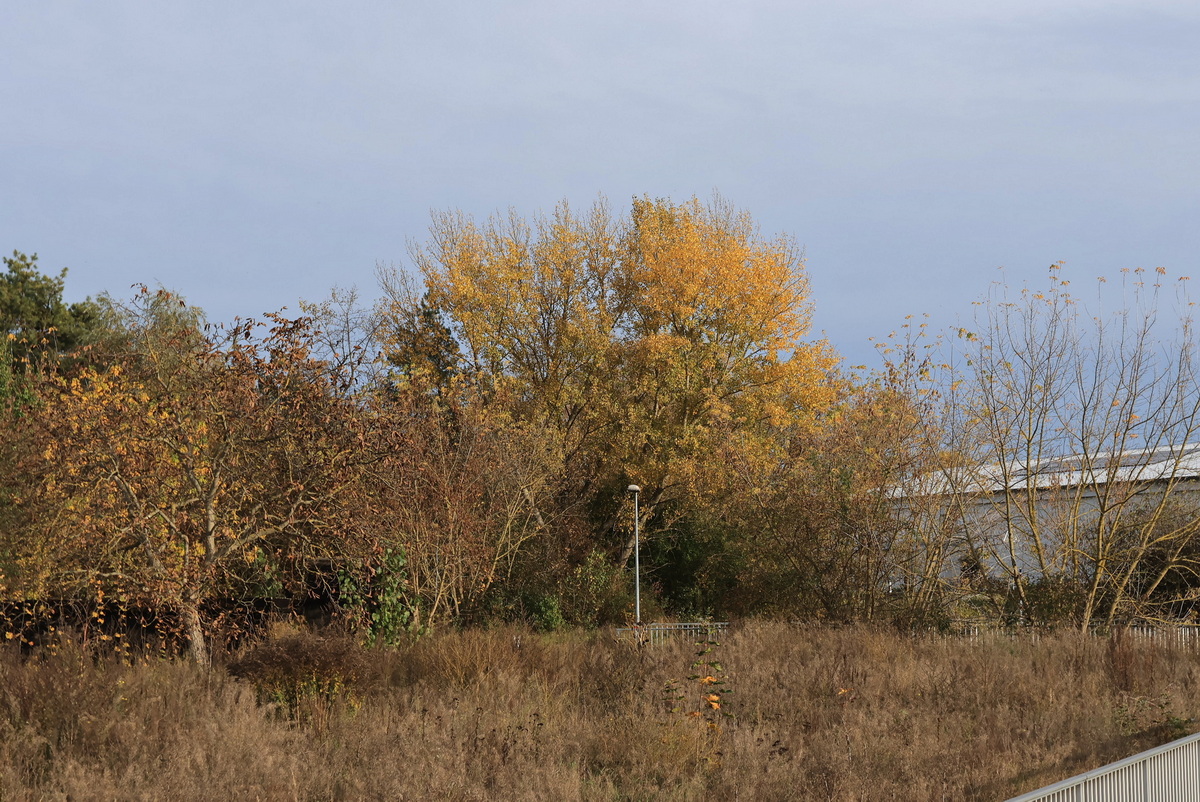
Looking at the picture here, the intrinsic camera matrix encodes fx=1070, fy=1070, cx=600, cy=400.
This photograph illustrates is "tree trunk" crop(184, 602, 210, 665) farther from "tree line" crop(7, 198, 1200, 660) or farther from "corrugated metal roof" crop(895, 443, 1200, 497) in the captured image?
"corrugated metal roof" crop(895, 443, 1200, 497)

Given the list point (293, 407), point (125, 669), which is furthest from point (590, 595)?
point (125, 669)

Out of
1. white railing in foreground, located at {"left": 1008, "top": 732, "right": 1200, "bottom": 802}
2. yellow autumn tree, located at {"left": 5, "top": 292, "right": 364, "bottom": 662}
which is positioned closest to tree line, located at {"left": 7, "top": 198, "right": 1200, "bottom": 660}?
yellow autumn tree, located at {"left": 5, "top": 292, "right": 364, "bottom": 662}

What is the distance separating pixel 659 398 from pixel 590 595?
7.31m

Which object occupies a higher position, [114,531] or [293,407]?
[293,407]

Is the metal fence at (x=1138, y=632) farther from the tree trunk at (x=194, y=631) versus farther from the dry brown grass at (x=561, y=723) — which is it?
the tree trunk at (x=194, y=631)

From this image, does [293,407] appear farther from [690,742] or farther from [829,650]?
[829,650]

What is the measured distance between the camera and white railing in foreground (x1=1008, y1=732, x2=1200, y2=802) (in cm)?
582

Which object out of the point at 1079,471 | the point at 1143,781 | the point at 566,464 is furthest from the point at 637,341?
the point at 1143,781

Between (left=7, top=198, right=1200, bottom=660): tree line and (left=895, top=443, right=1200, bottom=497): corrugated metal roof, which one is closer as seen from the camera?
(left=7, top=198, right=1200, bottom=660): tree line

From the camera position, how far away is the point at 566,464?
31375mm

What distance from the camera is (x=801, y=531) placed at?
63.3 ft

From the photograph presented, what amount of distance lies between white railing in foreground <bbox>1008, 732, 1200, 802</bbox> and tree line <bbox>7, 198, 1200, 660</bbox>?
8568 millimetres

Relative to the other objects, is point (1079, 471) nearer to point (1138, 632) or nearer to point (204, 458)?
point (1138, 632)

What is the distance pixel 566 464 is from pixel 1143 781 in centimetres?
2507
